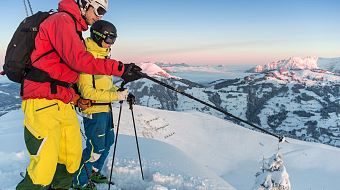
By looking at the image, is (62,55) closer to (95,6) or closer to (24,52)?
(24,52)

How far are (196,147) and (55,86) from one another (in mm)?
55824

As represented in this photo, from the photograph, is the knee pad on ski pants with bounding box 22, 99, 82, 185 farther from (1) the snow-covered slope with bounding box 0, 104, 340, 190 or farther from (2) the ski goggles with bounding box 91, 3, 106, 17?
(1) the snow-covered slope with bounding box 0, 104, 340, 190

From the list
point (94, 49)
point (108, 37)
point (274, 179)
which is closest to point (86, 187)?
point (94, 49)

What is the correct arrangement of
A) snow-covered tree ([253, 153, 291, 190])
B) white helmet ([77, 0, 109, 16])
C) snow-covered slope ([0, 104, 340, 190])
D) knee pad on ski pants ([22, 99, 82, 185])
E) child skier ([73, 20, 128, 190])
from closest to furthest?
knee pad on ski pants ([22, 99, 82, 185]) → white helmet ([77, 0, 109, 16]) → child skier ([73, 20, 128, 190]) → snow-covered tree ([253, 153, 291, 190]) → snow-covered slope ([0, 104, 340, 190])

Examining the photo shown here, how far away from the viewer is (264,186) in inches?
944

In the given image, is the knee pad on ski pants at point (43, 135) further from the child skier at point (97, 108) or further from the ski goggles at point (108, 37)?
the ski goggles at point (108, 37)

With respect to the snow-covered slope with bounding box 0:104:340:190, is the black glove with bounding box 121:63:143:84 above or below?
above

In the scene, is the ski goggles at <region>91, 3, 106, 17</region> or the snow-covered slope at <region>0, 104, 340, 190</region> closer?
the ski goggles at <region>91, 3, 106, 17</region>

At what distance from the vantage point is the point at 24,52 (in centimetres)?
504

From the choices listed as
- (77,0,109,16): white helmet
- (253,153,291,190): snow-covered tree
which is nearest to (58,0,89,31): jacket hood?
(77,0,109,16): white helmet

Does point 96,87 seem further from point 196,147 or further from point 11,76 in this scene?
point 196,147

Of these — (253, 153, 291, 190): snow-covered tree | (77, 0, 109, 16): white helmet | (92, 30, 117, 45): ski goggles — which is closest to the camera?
(77, 0, 109, 16): white helmet

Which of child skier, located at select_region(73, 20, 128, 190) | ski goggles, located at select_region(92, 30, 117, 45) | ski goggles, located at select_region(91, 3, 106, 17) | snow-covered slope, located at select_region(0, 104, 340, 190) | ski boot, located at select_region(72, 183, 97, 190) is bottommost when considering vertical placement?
snow-covered slope, located at select_region(0, 104, 340, 190)

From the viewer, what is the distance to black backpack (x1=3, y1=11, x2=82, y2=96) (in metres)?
5.01
